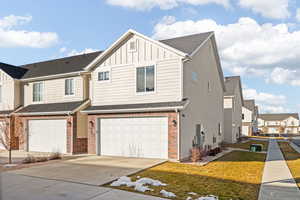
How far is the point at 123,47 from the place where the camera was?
47.5 ft

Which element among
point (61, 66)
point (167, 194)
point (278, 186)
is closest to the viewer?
point (167, 194)

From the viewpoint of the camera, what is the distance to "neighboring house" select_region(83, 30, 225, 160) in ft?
40.6

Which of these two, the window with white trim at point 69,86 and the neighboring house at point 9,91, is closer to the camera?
the window with white trim at point 69,86

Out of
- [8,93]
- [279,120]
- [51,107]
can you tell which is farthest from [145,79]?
[279,120]

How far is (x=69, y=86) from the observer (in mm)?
17344

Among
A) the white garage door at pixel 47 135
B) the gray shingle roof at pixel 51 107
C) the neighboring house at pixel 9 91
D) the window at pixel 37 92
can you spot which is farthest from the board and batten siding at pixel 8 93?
the white garage door at pixel 47 135

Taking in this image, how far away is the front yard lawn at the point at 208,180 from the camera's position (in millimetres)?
6789

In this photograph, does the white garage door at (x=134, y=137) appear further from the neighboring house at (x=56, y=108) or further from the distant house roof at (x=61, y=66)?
the distant house roof at (x=61, y=66)

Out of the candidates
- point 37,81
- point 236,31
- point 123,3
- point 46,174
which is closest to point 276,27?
point 236,31

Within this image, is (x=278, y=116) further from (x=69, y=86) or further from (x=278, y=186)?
(x=278, y=186)

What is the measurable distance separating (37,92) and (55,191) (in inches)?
569

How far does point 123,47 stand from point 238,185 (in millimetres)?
10630

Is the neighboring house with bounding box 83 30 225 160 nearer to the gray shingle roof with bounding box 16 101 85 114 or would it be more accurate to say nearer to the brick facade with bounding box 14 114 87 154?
the brick facade with bounding box 14 114 87 154

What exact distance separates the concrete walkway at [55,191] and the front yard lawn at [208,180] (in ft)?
2.11
